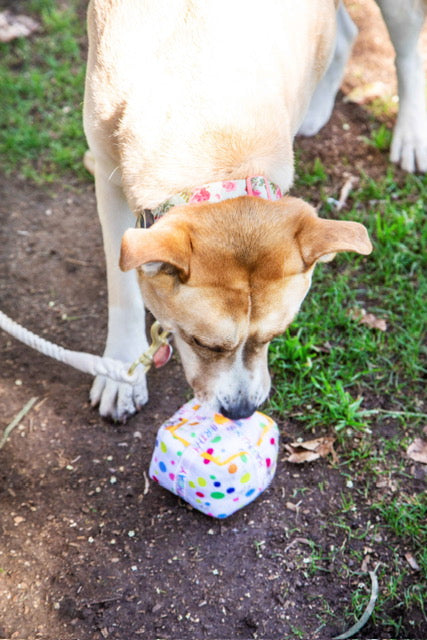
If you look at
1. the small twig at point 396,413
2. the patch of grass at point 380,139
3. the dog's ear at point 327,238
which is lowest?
the small twig at point 396,413

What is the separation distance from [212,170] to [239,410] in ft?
3.47

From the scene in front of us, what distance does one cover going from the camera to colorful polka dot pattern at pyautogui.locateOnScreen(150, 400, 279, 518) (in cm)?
326

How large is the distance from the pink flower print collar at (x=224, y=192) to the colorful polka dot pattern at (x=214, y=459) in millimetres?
969

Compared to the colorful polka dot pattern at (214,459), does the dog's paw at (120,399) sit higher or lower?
lower

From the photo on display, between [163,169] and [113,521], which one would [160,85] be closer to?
[163,169]

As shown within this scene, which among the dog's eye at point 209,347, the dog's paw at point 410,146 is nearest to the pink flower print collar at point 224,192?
the dog's eye at point 209,347

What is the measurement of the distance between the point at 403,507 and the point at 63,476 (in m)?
1.74

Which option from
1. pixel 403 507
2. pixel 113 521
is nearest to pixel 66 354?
pixel 113 521

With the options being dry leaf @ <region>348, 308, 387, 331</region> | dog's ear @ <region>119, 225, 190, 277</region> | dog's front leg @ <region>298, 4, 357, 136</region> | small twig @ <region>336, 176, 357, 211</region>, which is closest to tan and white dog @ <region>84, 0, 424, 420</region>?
dog's ear @ <region>119, 225, 190, 277</region>

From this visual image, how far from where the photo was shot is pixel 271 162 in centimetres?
323

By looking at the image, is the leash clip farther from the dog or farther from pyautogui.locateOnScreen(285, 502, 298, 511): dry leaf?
pyautogui.locateOnScreen(285, 502, 298, 511): dry leaf

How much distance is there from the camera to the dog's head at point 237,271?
2889mm

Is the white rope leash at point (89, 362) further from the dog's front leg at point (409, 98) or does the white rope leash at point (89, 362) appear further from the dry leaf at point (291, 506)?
the dog's front leg at point (409, 98)

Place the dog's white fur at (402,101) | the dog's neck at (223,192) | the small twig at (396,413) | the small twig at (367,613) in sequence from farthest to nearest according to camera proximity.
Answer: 1. the dog's white fur at (402,101)
2. the small twig at (396,413)
3. the small twig at (367,613)
4. the dog's neck at (223,192)
